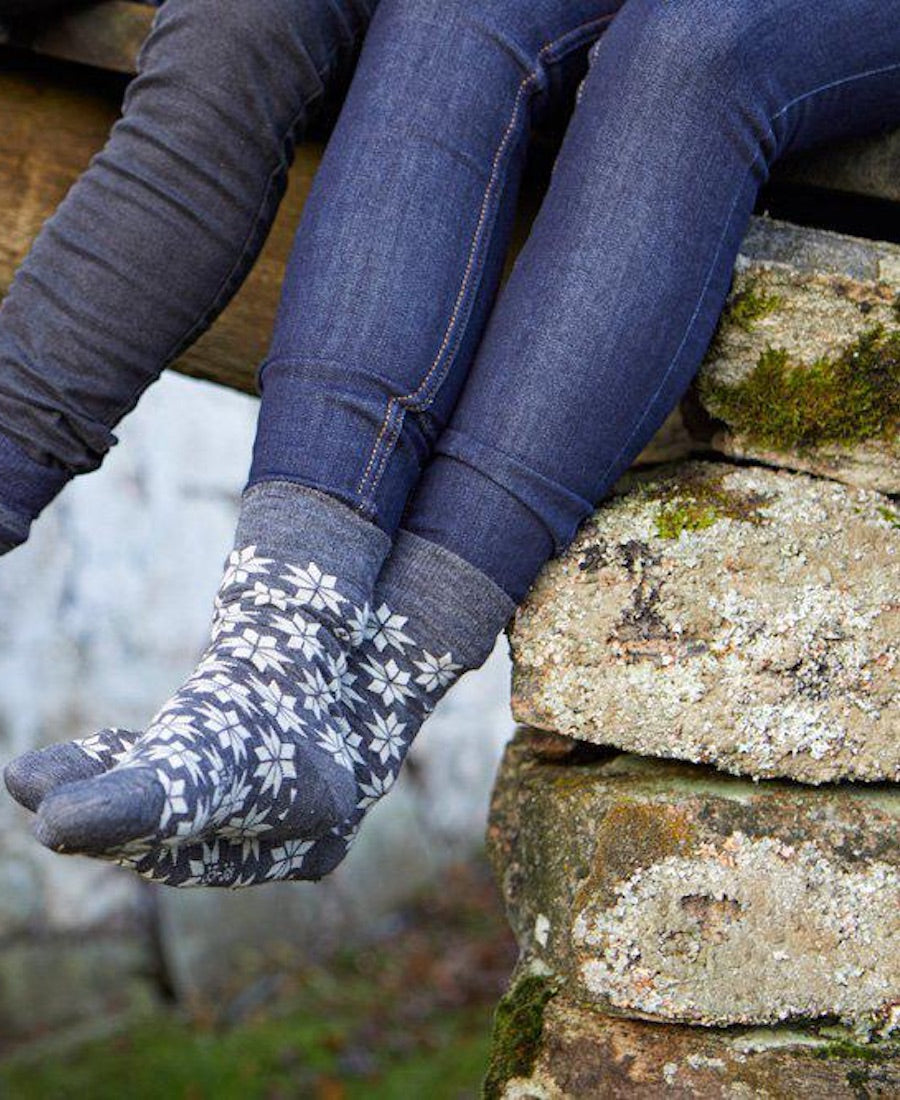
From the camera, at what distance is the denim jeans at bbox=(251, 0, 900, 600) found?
3.83 feet

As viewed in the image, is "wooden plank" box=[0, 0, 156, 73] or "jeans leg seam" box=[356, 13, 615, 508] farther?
"wooden plank" box=[0, 0, 156, 73]

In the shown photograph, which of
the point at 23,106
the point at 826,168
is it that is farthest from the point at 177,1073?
the point at 826,168

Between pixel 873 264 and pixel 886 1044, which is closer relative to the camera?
pixel 886 1044

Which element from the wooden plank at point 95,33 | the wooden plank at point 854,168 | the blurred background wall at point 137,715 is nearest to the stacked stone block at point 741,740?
the wooden plank at point 854,168

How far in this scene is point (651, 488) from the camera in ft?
4.28

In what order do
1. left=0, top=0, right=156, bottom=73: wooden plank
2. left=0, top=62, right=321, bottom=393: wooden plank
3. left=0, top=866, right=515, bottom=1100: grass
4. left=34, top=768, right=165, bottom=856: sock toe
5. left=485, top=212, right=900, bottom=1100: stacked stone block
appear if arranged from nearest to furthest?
left=34, top=768, right=165, bottom=856: sock toe → left=485, top=212, right=900, bottom=1100: stacked stone block → left=0, top=0, right=156, bottom=73: wooden plank → left=0, top=62, right=321, bottom=393: wooden plank → left=0, top=866, right=515, bottom=1100: grass

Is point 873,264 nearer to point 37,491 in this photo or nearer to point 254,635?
point 254,635

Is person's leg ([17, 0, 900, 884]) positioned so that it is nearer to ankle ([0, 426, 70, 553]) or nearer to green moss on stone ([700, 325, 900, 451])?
green moss on stone ([700, 325, 900, 451])

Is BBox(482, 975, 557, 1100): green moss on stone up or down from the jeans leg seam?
down

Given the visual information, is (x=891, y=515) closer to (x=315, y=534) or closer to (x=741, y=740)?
(x=741, y=740)

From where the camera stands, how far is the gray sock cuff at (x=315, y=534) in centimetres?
113

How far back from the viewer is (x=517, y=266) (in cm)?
122

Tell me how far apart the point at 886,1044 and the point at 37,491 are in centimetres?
89

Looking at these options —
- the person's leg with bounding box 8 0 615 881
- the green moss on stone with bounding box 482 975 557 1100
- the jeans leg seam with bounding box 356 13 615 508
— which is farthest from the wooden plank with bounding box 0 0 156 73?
the green moss on stone with bounding box 482 975 557 1100
